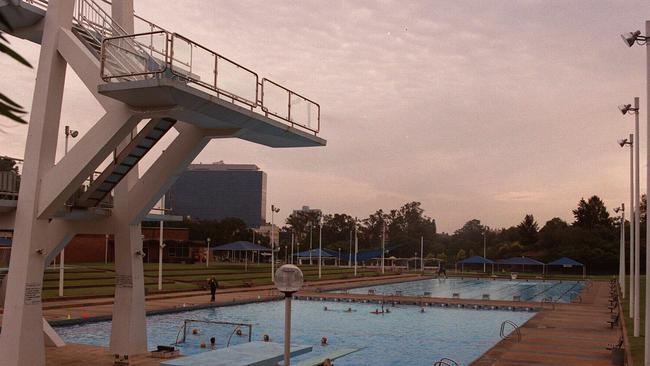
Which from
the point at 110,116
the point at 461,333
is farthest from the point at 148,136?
the point at 461,333

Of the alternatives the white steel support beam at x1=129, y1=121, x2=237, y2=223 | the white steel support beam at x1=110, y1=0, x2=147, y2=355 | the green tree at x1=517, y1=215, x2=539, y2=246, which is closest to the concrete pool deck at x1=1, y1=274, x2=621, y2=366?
the white steel support beam at x1=110, y1=0, x2=147, y2=355

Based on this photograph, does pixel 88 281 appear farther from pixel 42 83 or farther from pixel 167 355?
pixel 42 83

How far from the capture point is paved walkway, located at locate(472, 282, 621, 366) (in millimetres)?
18406

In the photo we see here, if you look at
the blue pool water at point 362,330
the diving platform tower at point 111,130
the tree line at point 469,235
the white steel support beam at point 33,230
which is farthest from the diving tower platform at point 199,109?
the tree line at point 469,235

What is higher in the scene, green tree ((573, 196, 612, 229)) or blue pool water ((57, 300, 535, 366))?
green tree ((573, 196, 612, 229))

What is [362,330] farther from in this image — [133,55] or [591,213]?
[591,213]

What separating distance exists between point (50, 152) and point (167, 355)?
6048 millimetres

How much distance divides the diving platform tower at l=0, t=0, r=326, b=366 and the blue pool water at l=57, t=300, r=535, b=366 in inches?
245

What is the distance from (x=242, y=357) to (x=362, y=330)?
13632mm

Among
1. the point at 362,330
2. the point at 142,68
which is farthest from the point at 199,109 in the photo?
the point at 362,330

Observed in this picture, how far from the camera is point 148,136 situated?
50.9 ft

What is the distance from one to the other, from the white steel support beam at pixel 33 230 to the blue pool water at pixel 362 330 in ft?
23.5

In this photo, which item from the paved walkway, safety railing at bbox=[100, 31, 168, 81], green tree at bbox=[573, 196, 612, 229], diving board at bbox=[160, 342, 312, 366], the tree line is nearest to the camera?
safety railing at bbox=[100, 31, 168, 81]

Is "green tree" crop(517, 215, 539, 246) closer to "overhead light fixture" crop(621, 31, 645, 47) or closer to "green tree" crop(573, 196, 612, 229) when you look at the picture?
"green tree" crop(573, 196, 612, 229)
